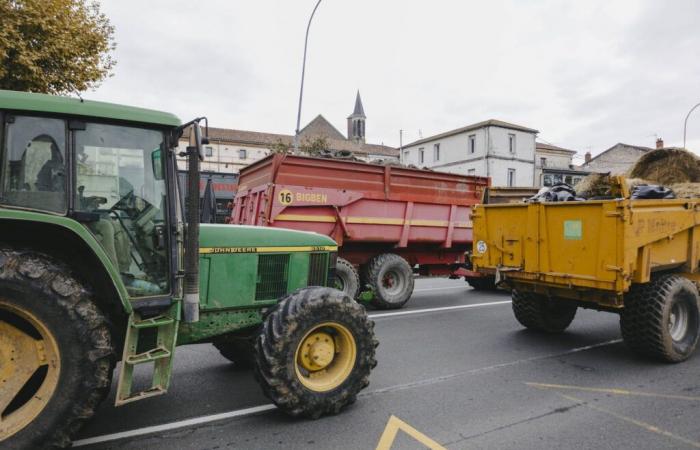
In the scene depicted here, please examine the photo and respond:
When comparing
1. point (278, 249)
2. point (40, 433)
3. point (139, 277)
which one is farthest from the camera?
point (278, 249)

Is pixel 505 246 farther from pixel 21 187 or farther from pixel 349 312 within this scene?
pixel 21 187

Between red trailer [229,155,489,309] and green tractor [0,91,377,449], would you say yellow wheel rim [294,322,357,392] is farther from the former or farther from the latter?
red trailer [229,155,489,309]

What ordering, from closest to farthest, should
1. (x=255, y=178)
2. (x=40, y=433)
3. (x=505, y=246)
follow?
1. (x=40, y=433)
2. (x=505, y=246)
3. (x=255, y=178)

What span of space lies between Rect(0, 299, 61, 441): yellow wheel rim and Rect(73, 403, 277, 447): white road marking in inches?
28.5

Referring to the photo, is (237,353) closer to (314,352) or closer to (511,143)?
(314,352)

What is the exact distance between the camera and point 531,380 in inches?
190

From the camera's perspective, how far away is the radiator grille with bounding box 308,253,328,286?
4.59 m

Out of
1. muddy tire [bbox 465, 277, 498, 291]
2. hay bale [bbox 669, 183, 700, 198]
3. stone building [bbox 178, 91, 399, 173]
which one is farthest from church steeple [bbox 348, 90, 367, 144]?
hay bale [bbox 669, 183, 700, 198]

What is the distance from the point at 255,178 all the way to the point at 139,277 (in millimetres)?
5312

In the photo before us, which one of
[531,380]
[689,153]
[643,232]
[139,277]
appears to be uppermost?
[689,153]

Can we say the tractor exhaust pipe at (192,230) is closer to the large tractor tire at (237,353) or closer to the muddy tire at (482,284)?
the large tractor tire at (237,353)

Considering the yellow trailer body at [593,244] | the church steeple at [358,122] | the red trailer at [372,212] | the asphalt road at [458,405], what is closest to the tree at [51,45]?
the red trailer at [372,212]

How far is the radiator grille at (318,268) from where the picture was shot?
4.59 m

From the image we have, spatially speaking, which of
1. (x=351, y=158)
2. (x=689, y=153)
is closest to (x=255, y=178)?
(x=351, y=158)
